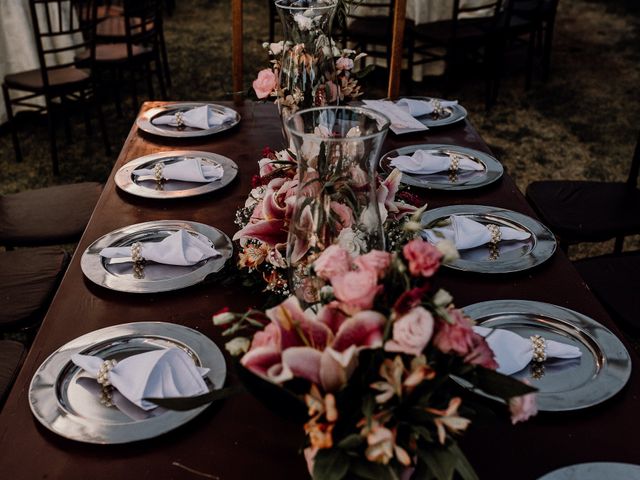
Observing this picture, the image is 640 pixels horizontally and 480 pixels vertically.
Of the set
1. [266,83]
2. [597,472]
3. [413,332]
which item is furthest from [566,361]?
[266,83]

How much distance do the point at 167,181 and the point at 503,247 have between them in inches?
33.4

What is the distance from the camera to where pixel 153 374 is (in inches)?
39.6

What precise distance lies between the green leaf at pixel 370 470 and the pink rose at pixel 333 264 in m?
0.20

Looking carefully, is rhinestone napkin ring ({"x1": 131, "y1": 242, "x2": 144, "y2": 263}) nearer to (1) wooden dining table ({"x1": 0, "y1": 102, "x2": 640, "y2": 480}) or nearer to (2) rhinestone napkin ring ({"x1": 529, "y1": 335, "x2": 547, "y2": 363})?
(1) wooden dining table ({"x1": 0, "y1": 102, "x2": 640, "y2": 480})

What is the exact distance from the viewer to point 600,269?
194cm

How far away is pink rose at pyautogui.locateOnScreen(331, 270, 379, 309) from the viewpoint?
28.0 inches

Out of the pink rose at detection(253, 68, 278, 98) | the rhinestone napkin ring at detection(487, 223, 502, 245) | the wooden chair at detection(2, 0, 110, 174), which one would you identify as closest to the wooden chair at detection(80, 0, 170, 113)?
the wooden chair at detection(2, 0, 110, 174)

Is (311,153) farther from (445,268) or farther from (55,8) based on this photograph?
(55,8)

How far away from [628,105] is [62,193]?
3967mm

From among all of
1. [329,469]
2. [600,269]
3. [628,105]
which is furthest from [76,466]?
[628,105]

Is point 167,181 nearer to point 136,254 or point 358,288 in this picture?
point 136,254

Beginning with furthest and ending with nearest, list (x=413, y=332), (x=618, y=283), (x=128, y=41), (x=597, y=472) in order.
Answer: (x=128, y=41) → (x=618, y=283) → (x=597, y=472) → (x=413, y=332)

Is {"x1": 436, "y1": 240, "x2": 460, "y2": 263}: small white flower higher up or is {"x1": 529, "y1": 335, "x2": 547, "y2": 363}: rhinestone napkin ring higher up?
{"x1": 436, "y1": 240, "x2": 460, "y2": 263}: small white flower

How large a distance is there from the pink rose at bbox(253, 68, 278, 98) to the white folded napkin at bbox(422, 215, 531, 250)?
1.67 ft
